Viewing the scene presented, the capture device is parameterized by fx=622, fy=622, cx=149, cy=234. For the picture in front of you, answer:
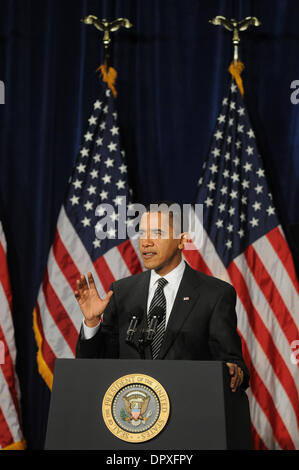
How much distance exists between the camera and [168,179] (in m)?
5.28

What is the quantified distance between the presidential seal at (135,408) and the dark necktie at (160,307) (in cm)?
50

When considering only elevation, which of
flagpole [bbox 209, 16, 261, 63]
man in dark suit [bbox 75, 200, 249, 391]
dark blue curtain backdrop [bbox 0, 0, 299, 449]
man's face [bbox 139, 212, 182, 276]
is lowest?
man in dark suit [bbox 75, 200, 249, 391]

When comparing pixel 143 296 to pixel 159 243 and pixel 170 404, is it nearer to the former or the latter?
pixel 159 243

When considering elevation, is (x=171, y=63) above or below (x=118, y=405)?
above

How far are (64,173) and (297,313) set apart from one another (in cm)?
224

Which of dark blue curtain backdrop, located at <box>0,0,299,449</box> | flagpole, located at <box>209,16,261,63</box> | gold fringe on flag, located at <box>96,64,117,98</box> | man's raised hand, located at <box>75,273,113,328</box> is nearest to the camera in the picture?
man's raised hand, located at <box>75,273,113,328</box>

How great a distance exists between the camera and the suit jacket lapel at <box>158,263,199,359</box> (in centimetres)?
281

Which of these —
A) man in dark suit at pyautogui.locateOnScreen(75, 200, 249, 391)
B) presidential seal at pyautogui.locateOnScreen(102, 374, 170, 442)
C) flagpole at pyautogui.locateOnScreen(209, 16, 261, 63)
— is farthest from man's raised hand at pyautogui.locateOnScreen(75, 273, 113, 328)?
flagpole at pyautogui.locateOnScreen(209, 16, 261, 63)

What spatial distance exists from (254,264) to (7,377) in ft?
6.91

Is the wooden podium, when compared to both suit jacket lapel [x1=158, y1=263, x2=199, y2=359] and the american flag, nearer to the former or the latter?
suit jacket lapel [x1=158, y1=263, x2=199, y2=359]

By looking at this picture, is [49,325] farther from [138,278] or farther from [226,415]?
[226,415]

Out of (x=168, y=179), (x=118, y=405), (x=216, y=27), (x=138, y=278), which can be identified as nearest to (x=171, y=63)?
(x=216, y=27)

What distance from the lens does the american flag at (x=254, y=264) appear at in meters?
4.71

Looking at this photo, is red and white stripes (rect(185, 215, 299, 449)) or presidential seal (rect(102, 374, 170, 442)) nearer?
presidential seal (rect(102, 374, 170, 442))
